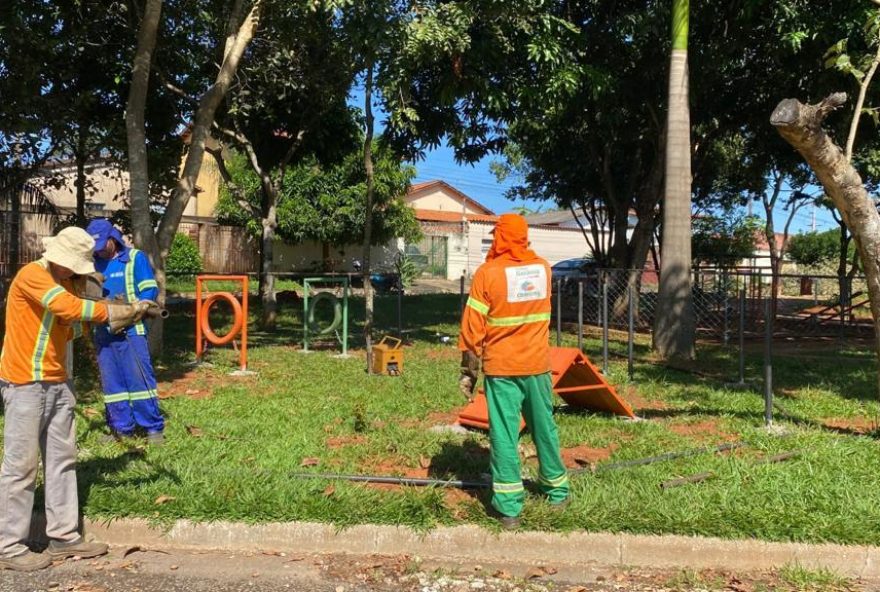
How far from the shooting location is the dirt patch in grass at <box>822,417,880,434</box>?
6.67 meters

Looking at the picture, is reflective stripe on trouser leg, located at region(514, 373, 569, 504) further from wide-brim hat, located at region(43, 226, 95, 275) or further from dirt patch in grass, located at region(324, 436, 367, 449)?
wide-brim hat, located at region(43, 226, 95, 275)

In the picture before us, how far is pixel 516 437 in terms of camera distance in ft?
14.7

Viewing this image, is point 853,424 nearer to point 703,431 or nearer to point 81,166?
point 703,431

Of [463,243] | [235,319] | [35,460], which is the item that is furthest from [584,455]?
[463,243]

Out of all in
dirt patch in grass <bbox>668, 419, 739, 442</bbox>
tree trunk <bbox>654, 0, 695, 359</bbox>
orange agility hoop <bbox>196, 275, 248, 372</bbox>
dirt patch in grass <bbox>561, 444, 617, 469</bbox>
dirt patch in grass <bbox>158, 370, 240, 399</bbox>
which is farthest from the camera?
tree trunk <bbox>654, 0, 695, 359</bbox>

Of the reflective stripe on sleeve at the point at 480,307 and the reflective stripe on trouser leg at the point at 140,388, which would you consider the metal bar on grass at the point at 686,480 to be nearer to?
the reflective stripe on sleeve at the point at 480,307

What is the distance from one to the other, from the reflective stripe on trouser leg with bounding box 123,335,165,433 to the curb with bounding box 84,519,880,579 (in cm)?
157

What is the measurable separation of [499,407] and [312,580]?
1425mm

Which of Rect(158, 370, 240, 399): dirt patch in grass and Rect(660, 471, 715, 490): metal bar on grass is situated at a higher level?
Rect(158, 370, 240, 399): dirt patch in grass

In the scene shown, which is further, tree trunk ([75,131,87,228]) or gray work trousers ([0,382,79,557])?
tree trunk ([75,131,87,228])

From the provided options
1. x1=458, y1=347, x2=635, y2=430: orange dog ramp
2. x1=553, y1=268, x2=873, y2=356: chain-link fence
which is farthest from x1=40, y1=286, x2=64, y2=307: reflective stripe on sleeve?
x1=553, y1=268, x2=873, y2=356: chain-link fence

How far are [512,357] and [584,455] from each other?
1.79 meters

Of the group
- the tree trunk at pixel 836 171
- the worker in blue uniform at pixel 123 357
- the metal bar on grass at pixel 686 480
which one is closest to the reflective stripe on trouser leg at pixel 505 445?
the metal bar on grass at pixel 686 480

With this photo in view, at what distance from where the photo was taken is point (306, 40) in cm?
1222
